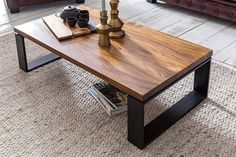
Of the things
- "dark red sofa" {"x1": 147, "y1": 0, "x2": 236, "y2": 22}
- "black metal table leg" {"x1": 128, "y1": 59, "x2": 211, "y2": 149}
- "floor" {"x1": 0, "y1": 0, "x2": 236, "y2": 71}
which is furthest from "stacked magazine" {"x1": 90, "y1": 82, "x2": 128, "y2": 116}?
"dark red sofa" {"x1": 147, "y1": 0, "x2": 236, "y2": 22}

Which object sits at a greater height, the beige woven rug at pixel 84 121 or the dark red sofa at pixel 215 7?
the dark red sofa at pixel 215 7

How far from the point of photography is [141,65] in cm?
186

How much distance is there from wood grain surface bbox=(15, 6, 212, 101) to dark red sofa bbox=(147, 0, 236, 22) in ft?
3.81

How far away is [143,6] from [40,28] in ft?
5.26

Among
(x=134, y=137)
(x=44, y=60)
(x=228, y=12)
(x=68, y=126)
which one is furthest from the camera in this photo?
(x=228, y=12)

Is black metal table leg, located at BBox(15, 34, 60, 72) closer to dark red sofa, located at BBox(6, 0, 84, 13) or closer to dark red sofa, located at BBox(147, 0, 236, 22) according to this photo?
dark red sofa, located at BBox(6, 0, 84, 13)

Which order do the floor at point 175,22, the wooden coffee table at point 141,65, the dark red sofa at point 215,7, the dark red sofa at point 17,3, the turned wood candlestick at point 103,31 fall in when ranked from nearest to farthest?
the wooden coffee table at point 141,65 < the turned wood candlestick at point 103,31 < the floor at point 175,22 < the dark red sofa at point 215,7 < the dark red sofa at point 17,3

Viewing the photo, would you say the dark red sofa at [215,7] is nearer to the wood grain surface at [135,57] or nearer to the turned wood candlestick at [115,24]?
the wood grain surface at [135,57]

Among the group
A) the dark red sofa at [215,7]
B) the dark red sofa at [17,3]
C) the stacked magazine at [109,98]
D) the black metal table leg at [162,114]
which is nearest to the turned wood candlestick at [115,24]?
the stacked magazine at [109,98]

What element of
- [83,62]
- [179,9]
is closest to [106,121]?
[83,62]

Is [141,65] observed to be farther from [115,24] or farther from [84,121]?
[84,121]

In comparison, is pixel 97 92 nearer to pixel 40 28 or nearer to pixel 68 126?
pixel 68 126

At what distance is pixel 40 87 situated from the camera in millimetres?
2357

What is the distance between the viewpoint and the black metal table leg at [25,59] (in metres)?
2.43
